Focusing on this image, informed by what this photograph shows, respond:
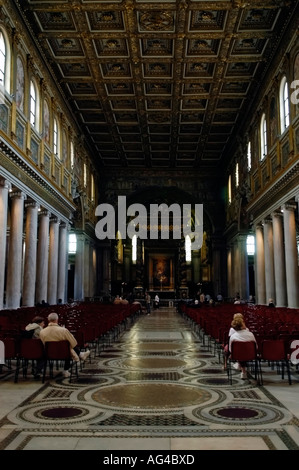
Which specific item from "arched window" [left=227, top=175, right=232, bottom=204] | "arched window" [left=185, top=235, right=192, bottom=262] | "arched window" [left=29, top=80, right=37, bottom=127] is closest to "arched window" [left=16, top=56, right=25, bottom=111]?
"arched window" [left=29, top=80, right=37, bottom=127]

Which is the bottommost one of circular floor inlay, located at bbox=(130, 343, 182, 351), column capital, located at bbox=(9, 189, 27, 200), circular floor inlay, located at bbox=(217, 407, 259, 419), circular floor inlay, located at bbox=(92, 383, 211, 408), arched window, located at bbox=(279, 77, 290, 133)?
circular floor inlay, located at bbox=(217, 407, 259, 419)

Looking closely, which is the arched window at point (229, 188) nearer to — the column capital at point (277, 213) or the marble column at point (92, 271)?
the marble column at point (92, 271)

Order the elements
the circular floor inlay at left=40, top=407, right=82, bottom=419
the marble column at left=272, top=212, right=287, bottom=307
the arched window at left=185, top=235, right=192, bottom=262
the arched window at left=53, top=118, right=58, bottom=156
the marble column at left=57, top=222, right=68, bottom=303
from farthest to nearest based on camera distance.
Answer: the arched window at left=185, top=235, right=192, bottom=262
the marble column at left=57, top=222, right=68, bottom=303
the arched window at left=53, top=118, right=58, bottom=156
the marble column at left=272, top=212, right=287, bottom=307
the circular floor inlay at left=40, top=407, right=82, bottom=419

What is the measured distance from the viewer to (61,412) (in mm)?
6082

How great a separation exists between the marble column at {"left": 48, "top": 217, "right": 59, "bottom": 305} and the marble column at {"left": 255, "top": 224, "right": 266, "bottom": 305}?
11.9m

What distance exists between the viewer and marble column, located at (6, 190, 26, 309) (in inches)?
757

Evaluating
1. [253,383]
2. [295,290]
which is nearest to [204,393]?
[253,383]

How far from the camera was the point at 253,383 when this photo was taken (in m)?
8.07

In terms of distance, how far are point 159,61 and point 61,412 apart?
67.8 feet

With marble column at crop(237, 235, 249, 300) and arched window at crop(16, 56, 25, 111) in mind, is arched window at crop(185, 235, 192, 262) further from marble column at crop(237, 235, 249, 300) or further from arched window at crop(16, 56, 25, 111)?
arched window at crop(16, 56, 25, 111)

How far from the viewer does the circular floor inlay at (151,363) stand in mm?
9891

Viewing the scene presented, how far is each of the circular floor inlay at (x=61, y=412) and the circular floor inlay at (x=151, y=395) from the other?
586mm

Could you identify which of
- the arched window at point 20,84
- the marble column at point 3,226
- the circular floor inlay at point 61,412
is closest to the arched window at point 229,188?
the arched window at point 20,84

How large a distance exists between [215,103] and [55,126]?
990 cm
